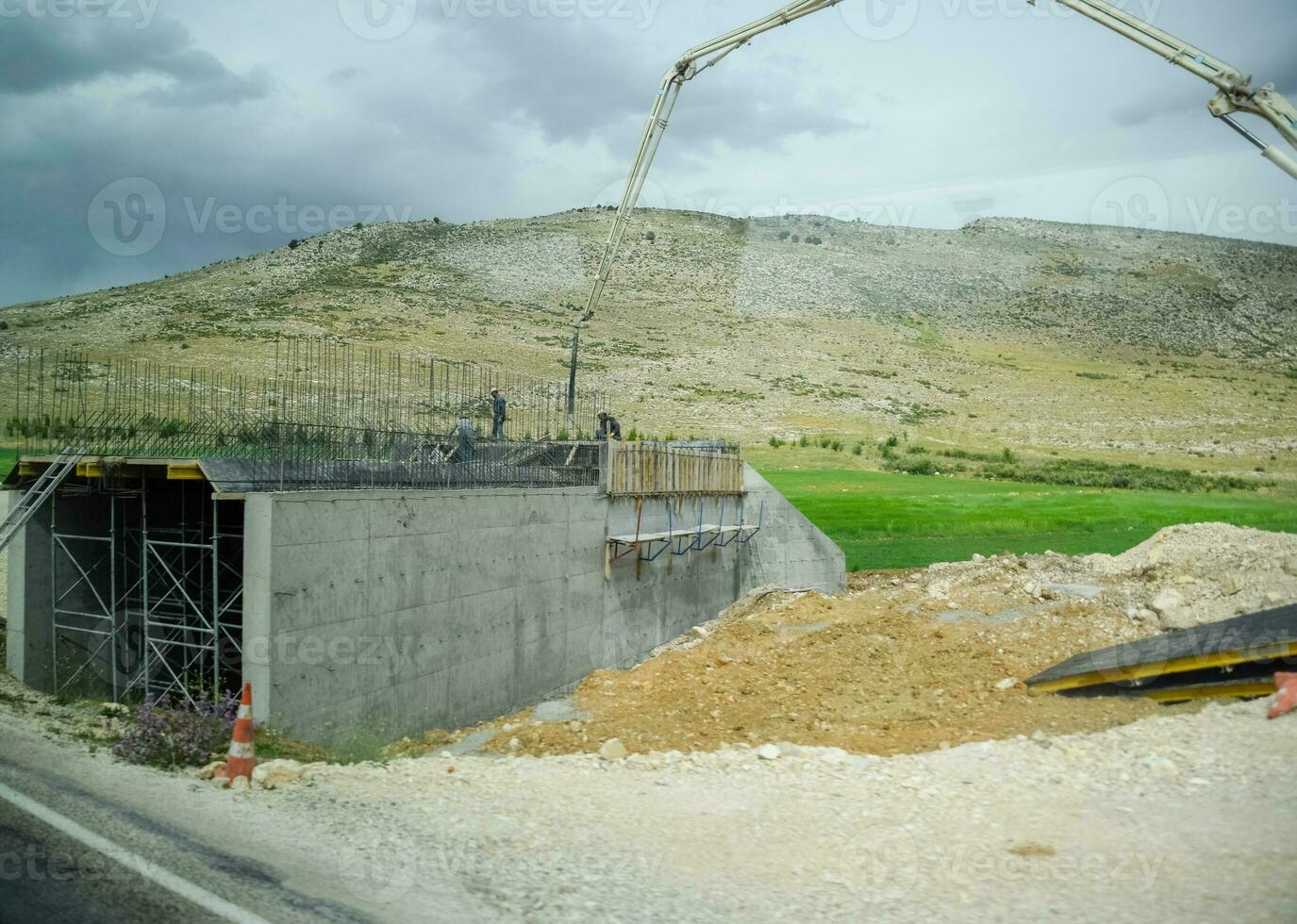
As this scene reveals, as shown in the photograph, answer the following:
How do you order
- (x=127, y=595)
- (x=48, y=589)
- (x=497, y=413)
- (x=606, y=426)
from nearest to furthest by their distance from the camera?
(x=48, y=589) → (x=127, y=595) → (x=497, y=413) → (x=606, y=426)

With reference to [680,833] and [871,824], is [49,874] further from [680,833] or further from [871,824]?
[871,824]

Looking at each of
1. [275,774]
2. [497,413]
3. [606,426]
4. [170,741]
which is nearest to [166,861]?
[275,774]

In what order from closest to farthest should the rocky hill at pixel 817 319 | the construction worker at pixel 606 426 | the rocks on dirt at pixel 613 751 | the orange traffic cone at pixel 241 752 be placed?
the orange traffic cone at pixel 241 752 < the rocks on dirt at pixel 613 751 < the construction worker at pixel 606 426 < the rocky hill at pixel 817 319

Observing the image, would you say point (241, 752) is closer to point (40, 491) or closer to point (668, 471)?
point (40, 491)

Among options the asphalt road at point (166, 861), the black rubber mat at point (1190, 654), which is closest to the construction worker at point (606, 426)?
the black rubber mat at point (1190, 654)

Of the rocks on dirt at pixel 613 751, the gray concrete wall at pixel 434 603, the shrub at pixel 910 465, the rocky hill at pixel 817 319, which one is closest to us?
the rocks on dirt at pixel 613 751

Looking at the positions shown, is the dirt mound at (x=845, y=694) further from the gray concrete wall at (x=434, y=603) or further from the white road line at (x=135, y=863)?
the white road line at (x=135, y=863)

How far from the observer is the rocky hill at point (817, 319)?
6056cm

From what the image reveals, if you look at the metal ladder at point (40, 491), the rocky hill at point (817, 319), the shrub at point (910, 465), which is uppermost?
the rocky hill at point (817, 319)

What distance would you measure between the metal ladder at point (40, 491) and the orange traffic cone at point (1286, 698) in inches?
567

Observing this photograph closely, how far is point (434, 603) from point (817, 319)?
81.6 m

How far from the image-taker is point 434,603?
529 inches

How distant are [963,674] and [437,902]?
9544 millimetres

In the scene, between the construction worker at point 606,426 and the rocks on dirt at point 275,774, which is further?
the construction worker at point 606,426
